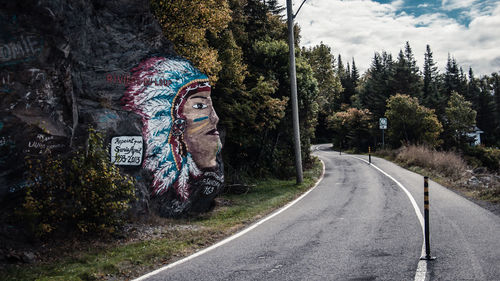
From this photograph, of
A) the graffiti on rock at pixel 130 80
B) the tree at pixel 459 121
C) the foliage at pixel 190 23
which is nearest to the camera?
the graffiti on rock at pixel 130 80

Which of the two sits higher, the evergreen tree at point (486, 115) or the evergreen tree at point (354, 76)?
the evergreen tree at point (354, 76)

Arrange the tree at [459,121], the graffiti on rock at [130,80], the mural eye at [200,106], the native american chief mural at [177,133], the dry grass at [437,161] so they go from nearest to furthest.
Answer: the graffiti on rock at [130,80] → the native american chief mural at [177,133] → the mural eye at [200,106] → the dry grass at [437,161] → the tree at [459,121]

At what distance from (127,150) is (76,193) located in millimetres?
2204

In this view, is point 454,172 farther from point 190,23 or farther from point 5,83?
point 5,83

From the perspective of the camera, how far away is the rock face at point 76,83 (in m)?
6.52

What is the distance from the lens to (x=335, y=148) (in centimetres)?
6419

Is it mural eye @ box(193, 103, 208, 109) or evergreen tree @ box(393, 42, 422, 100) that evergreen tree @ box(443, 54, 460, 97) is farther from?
mural eye @ box(193, 103, 208, 109)

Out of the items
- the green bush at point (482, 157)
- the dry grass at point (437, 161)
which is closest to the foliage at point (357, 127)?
the green bush at point (482, 157)

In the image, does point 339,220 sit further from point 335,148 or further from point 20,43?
point 335,148

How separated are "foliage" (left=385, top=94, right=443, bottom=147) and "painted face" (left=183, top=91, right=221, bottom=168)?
36.6 metres

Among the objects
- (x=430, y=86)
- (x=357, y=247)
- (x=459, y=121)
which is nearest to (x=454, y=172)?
Answer: (x=357, y=247)

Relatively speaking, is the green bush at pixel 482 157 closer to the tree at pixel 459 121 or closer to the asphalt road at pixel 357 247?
the tree at pixel 459 121

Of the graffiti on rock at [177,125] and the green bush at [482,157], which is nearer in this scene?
the graffiti on rock at [177,125]

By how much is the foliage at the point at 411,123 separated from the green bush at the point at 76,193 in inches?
1612
